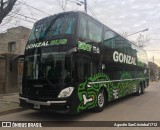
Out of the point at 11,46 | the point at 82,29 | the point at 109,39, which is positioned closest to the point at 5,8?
the point at 82,29

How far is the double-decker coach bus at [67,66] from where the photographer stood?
309 inches

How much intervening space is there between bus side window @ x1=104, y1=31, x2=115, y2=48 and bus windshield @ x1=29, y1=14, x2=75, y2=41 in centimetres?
274

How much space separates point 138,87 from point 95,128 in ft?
34.8

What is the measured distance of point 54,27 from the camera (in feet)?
29.1

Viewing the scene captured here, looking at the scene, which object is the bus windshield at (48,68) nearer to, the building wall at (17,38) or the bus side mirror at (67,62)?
the bus side mirror at (67,62)

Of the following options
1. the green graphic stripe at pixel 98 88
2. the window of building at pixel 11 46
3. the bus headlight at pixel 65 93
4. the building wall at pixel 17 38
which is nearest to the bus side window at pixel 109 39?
the green graphic stripe at pixel 98 88

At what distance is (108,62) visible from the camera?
10984mm

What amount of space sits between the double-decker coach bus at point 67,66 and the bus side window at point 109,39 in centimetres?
12

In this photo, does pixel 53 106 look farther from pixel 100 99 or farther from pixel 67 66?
pixel 100 99

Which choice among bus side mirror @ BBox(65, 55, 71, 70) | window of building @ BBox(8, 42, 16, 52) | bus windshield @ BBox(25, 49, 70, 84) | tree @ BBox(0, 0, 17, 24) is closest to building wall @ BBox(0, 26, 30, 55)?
window of building @ BBox(8, 42, 16, 52)

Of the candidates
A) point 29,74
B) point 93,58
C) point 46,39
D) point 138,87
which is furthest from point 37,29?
point 138,87

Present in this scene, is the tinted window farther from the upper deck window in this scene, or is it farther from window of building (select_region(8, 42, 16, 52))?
window of building (select_region(8, 42, 16, 52))

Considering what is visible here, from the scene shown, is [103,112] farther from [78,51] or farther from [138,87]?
[138,87]

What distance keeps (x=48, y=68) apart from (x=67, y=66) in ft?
2.42
